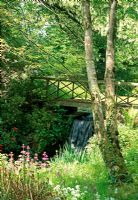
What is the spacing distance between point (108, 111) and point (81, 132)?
8532 millimetres

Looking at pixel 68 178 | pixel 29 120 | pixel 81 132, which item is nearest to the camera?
pixel 68 178

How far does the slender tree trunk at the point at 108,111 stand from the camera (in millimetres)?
9117

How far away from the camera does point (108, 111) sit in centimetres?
973

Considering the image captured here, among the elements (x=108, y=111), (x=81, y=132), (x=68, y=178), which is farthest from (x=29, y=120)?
(x=108, y=111)

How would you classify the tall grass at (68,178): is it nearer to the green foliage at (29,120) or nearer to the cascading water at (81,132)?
the cascading water at (81,132)

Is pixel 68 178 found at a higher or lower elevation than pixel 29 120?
lower

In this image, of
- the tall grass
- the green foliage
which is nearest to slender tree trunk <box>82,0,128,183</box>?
the tall grass

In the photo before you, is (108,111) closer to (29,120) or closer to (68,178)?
(68,178)

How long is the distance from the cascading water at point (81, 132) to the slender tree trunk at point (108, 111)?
26.4 feet

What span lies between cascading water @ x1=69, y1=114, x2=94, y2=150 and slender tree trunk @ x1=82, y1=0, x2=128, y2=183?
8044 mm

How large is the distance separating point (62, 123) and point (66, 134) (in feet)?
1.69

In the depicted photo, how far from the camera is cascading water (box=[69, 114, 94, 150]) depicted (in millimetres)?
17906

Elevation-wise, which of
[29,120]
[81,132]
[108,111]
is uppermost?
[108,111]

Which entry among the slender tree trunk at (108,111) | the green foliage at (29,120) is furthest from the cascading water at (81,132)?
the slender tree trunk at (108,111)
